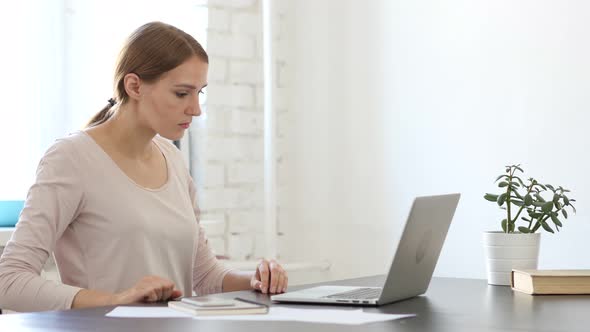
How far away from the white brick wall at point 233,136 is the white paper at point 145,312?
1574mm

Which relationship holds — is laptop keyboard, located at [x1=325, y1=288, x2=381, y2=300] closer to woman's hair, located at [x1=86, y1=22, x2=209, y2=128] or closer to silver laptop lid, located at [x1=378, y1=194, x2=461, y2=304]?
silver laptop lid, located at [x1=378, y1=194, x2=461, y2=304]

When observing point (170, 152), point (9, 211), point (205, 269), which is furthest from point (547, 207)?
point (9, 211)

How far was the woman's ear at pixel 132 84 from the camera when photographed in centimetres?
236

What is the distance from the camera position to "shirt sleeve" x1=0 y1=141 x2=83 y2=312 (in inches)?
81.0

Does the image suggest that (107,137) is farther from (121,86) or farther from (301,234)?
(301,234)

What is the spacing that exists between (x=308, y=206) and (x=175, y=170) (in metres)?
1.28

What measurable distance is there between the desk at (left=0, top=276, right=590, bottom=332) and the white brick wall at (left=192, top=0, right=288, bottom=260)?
138 cm

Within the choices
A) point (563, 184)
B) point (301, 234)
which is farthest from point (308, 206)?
point (563, 184)

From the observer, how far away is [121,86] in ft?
7.88

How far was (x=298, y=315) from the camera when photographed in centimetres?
169

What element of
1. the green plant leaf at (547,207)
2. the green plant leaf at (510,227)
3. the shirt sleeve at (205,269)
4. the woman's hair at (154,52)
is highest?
the woman's hair at (154,52)

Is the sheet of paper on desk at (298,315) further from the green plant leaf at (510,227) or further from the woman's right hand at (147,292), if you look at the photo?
the green plant leaf at (510,227)

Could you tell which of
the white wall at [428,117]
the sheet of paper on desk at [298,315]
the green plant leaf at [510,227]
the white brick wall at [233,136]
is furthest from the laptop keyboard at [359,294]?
the white brick wall at [233,136]

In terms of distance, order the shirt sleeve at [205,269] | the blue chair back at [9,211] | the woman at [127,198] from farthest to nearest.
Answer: the blue chair back at [9,211] → the shirt sleeve at [205,269] → the woman at [127,198]
